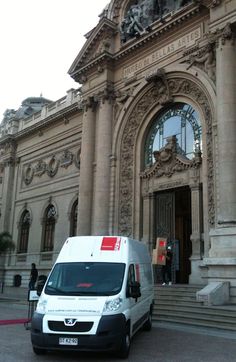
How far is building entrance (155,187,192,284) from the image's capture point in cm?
1864

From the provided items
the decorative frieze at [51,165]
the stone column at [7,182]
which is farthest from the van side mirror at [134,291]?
the stone column at [7,182]

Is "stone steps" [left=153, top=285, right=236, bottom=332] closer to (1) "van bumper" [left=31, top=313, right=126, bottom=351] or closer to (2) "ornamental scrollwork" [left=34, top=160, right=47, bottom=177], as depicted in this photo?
(1) "van bumper" [left=31, top=313, right=126, bottom=351]

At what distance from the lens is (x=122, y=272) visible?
8.55 meters

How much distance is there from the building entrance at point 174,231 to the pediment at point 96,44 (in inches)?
337

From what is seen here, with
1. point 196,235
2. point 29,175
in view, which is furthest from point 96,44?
point 196,235

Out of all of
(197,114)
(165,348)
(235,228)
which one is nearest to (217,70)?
(197,114)

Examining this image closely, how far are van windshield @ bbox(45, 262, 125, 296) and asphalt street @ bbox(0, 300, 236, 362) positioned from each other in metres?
1.19

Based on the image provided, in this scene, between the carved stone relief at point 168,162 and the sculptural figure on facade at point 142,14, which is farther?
the sculptural figure on facade at point 142,14

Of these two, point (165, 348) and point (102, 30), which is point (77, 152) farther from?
point (165, 348)

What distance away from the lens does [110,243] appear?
928 cm

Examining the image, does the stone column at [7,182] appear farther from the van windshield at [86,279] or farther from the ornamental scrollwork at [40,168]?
the van windshield at [86,279]

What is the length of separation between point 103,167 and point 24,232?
1254 cm

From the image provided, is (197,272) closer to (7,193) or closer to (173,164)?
(173,164)

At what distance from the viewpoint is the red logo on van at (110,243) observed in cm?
915
